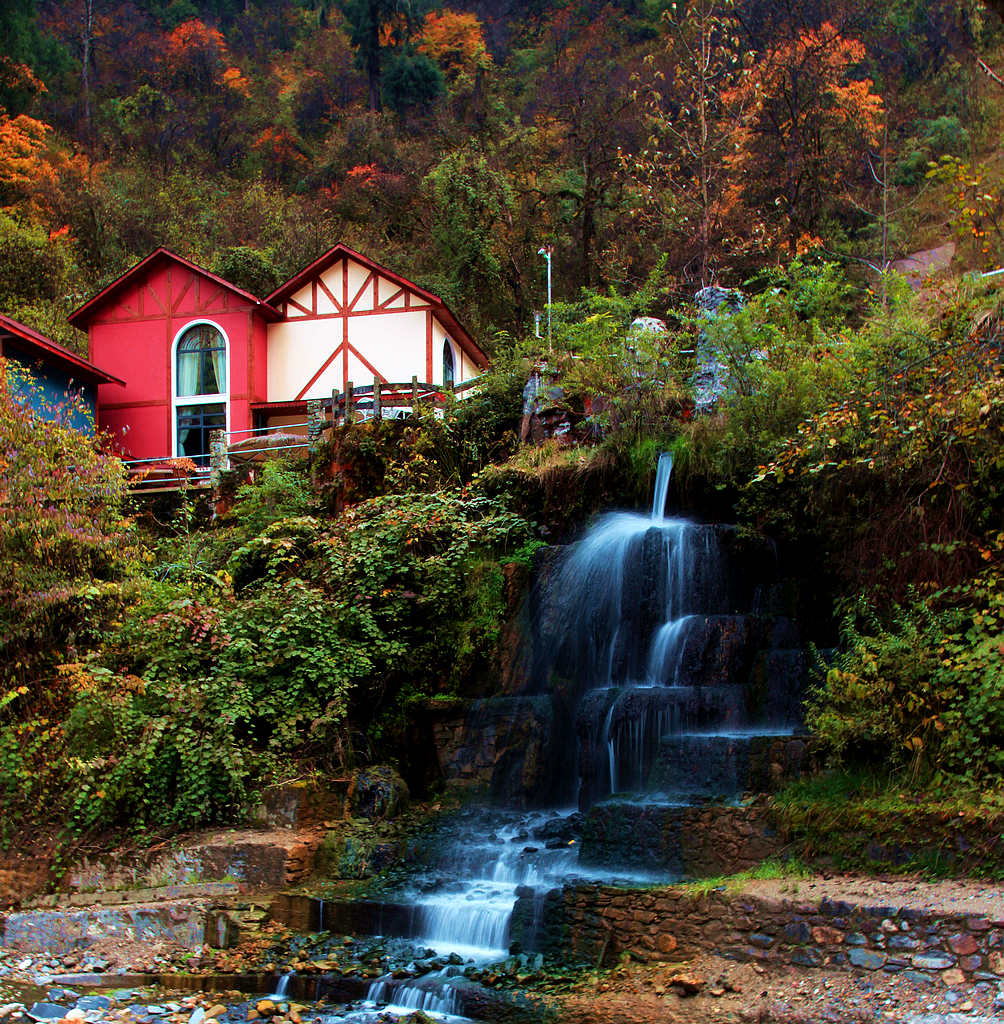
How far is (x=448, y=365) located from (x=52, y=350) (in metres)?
10.2

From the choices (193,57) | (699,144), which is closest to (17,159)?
(193,57)

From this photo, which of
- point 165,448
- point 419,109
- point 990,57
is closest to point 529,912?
point 165,448

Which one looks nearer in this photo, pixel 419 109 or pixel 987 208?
pixel 987 208

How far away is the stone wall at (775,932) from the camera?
6.36 m

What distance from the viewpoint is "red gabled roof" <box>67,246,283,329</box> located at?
2627 cm

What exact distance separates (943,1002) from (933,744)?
245 cm

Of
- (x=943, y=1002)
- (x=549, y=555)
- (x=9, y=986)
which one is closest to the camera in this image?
(x=943, y=1002)

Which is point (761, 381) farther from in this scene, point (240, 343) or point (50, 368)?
point (50, 368)

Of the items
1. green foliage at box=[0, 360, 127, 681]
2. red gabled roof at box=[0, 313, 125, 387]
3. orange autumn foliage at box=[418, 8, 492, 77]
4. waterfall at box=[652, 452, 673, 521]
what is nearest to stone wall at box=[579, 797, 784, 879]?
waterfall at box=[652, 452, 673, 521]

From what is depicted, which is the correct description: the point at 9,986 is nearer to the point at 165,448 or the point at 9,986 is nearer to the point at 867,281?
the point at 165,448

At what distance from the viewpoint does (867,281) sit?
26.5 m

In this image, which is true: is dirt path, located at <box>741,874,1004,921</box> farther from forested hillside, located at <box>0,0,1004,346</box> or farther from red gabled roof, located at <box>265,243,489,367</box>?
red gabled roof, located at <box>265,243,489,367</box>

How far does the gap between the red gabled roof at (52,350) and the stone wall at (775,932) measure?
806 inches

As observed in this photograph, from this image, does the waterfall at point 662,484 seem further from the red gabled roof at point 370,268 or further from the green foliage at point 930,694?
the red gabled roof at point 370,268
